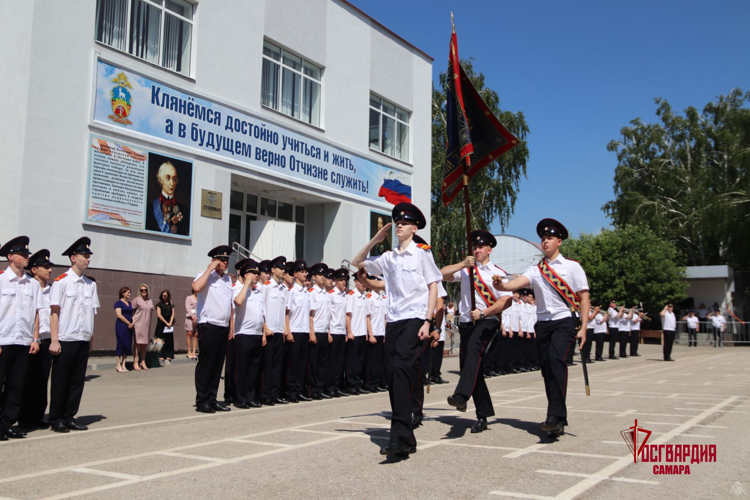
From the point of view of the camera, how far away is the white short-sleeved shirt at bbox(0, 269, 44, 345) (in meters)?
7.23

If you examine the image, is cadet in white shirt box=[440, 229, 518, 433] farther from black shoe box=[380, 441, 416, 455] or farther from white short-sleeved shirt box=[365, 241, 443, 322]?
black shoe box=[380, 441, 416, 455]

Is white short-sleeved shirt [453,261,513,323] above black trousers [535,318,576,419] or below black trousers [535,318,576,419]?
above

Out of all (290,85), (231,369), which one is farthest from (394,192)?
(231,369)

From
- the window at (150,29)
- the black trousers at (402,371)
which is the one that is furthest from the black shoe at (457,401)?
the window at (150,29)

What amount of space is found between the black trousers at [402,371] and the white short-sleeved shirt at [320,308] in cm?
490

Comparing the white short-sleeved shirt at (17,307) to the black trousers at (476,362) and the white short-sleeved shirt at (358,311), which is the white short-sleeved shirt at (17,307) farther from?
the white short-sleeved shirt at (358,311)

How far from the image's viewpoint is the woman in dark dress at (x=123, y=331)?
48.7ft

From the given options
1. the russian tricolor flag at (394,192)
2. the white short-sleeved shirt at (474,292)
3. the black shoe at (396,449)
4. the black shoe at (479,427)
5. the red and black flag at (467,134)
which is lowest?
the black shoe at (479,427)

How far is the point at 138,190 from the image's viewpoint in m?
17.3

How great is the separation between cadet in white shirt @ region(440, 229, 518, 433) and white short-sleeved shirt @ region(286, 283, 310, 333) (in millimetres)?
3625

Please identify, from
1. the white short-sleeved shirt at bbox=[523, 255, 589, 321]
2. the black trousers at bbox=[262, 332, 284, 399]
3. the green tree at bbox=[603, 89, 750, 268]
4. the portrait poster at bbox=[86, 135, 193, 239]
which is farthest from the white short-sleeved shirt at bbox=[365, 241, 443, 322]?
the green tree at bbox=[603, 89, 750, 268]

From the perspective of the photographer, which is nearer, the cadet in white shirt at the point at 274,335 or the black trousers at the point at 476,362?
the black trousers at the point at 476,362

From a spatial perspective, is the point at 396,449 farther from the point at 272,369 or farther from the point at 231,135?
the point at 231,135

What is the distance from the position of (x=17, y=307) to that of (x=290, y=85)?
16397 mm
